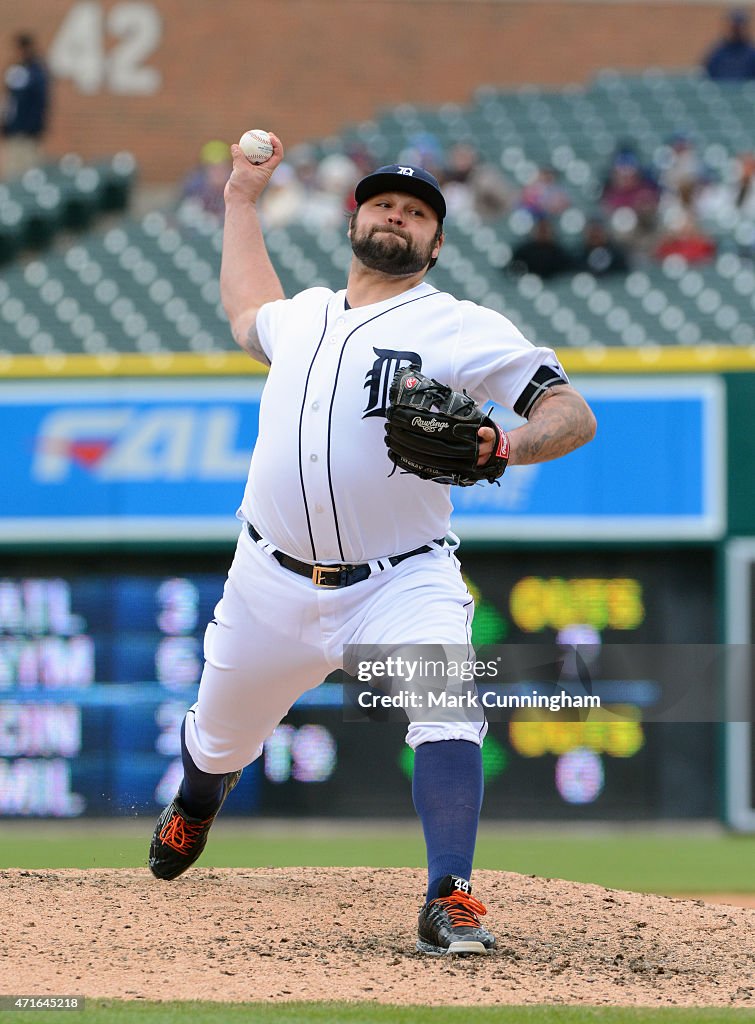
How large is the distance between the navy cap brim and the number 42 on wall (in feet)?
43.7

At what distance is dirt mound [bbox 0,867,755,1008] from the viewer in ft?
11.1

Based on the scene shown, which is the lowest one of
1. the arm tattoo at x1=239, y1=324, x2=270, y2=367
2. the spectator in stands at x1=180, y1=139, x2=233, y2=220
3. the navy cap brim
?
the arm tattoo at x1=239, y1=324, x2=270, y2=367

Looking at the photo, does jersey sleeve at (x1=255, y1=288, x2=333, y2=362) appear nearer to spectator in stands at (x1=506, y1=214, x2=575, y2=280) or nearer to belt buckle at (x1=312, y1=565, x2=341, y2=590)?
belt buckle at (x1=312, y1=565, x2=341, y2=590)

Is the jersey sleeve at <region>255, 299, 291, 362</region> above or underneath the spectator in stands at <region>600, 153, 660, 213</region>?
underneath

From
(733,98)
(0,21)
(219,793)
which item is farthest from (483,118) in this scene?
(219,793)

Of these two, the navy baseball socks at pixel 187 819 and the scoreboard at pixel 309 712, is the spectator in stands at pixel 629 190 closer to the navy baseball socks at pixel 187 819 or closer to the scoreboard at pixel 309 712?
the scoreboard at pixel 309 712

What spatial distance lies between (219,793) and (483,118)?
1093 centimetres

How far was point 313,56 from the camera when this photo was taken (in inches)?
656

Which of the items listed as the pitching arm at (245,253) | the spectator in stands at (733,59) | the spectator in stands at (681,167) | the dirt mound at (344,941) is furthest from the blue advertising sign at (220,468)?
the spectator in stands at (733,59)

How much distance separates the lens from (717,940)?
4102 millimetres

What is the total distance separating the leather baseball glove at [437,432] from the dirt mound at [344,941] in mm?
1085

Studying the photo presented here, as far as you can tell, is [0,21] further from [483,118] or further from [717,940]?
[717,940]

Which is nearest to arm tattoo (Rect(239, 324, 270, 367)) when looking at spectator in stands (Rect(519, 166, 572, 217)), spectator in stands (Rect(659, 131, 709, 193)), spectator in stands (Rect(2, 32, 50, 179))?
spectator in stands (Rect(519, 166, 572, 217))

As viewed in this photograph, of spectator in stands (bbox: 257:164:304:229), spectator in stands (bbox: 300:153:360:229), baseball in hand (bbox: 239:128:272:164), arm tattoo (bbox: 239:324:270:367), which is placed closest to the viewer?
arm tattoo (bbox: 239:324:270:367)
